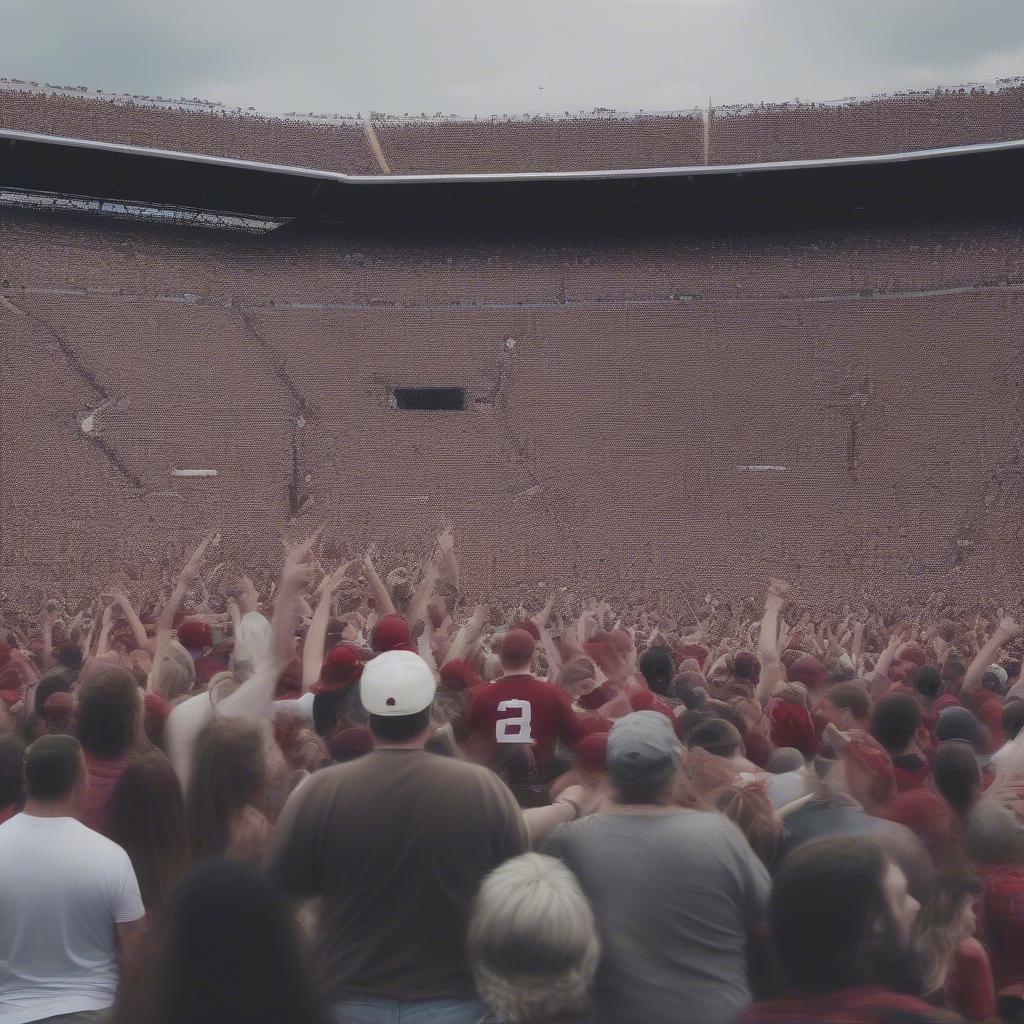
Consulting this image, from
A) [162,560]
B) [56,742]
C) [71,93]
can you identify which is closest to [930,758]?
[56,742]

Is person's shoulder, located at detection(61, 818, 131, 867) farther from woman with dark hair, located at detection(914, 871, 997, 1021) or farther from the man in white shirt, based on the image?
woman with dark hair, located at detection(914, 871, 997, 1021)

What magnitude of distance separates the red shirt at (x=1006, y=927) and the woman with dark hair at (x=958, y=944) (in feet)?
0.38

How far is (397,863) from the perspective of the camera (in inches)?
123

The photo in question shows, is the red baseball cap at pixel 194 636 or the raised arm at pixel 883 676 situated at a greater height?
the red baseball cap at pixel 194 636

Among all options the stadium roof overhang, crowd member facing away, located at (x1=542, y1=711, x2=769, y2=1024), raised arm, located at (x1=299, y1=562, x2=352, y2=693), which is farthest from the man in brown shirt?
the stadium roof overhang

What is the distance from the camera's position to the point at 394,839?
315 cm

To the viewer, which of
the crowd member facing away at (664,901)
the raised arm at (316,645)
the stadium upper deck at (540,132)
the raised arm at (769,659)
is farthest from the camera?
the stadium upper deck at (540,132)

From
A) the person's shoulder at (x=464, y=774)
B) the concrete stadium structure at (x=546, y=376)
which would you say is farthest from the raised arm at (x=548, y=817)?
the concrete stadium structure at (x=546, y=376)

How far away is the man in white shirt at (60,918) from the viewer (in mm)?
3279

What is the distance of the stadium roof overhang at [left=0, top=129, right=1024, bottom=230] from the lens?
2644cm

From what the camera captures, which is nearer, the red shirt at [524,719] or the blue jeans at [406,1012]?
the blue jeans at [406,1012]

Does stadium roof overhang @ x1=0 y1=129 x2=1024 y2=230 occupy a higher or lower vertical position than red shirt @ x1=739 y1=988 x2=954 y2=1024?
higher

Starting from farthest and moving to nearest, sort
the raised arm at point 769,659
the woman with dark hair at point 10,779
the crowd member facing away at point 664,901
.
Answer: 1. the raised arm at point 769,659
2. the woman with dark hair at point 10,779
3. the crowd member facing away at point 664,901

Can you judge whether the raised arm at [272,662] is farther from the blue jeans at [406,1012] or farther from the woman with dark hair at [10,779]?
the blue jeans at [406,1012]
